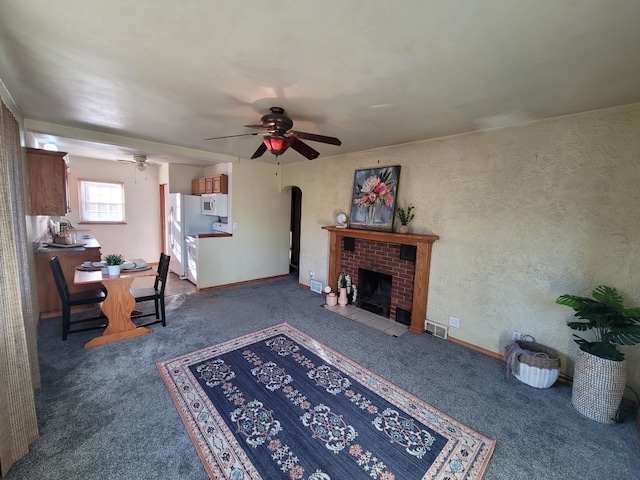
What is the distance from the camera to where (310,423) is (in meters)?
1.93

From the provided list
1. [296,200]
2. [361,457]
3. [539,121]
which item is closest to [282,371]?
[361,457]

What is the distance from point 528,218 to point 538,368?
1419 millimetres

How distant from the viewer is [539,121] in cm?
258

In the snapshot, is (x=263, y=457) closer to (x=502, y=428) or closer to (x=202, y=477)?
(x=202, y=477)

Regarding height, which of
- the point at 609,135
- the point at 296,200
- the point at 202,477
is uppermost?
the point at 609,135

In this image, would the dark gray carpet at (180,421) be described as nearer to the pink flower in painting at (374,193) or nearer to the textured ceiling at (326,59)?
the pink flower in painting at (374,193)

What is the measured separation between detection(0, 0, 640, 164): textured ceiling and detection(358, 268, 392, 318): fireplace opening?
2.34 metres

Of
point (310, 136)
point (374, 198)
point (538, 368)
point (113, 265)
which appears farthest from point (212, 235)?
point (538, 368)

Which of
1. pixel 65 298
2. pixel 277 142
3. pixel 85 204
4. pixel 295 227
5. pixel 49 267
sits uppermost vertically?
pixel 277 142

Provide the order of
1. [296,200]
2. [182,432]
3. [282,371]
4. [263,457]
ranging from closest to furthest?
[263,457]
[182,432]
[282,371]
[296,200]

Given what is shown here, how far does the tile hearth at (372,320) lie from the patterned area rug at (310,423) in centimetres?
102

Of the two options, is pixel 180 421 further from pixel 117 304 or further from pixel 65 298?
pixel 65 298

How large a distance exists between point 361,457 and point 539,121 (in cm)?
328

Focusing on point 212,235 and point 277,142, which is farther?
point 212,235
